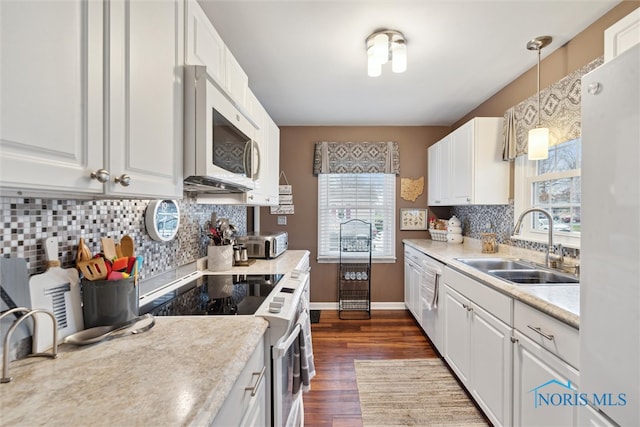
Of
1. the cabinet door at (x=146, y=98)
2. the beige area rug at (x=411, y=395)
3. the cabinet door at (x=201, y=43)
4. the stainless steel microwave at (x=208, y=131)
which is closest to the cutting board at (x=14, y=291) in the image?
the cabinet door at (x=146, y=98)

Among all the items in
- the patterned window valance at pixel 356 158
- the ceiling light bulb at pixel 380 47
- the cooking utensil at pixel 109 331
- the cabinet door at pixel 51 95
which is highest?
the ceiling light bulb at pixel 380 47

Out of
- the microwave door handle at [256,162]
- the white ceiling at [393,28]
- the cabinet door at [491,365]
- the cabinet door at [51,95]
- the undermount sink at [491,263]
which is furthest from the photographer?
the undermount sink at [491,263]

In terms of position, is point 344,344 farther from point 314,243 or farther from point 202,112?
point 202,112

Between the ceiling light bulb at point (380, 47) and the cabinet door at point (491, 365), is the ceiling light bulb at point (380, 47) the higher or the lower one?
the higher one

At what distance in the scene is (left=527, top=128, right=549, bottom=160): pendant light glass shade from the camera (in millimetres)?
2004

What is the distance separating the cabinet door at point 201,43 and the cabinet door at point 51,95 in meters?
0.51

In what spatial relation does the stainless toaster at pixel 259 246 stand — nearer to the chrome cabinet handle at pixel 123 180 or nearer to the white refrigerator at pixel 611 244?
the chrome cabinet handle at pixel 123 180

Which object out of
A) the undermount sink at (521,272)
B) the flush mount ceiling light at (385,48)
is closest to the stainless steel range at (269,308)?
the undermount sink at (521,272)

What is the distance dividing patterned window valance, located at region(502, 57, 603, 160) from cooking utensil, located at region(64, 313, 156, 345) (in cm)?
256

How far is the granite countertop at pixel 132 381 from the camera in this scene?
1.84 feet

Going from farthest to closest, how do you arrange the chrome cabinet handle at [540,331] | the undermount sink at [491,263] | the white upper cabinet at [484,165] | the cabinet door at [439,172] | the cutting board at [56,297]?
the cabinet door at [439,172] → the white upper cabinet at [484,165] → the undermount sink at [491,263] → the chrome cabinet handle at [540,331] → the cutting board at [56,297]

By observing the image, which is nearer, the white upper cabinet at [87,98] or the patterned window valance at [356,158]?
the white upper cabinet at [87,98]

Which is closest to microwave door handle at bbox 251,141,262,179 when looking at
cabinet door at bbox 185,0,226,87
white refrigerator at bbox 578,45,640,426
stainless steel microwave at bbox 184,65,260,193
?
stainless steel microwave at bbox 184,65,260,193

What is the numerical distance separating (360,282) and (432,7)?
309 cm
